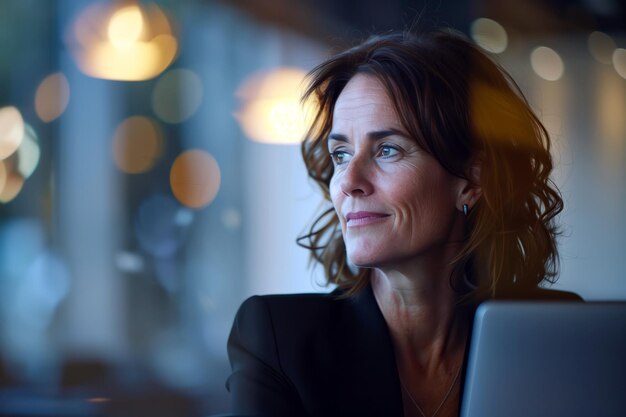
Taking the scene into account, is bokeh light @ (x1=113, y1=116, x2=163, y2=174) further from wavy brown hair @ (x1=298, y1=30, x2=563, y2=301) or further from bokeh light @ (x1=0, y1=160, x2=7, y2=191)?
wavy brown hair @ (x1=298, y1=30, x2=563, y2=301)

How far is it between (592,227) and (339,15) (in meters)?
1.27

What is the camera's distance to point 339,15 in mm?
2391

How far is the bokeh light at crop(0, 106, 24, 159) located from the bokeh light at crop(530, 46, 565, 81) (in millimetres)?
1770

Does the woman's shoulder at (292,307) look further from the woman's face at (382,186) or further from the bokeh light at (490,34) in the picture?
the bokeh light at (490,34)

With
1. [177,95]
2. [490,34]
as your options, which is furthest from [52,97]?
[490,34]

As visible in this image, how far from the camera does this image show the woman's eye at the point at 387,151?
1.23 m

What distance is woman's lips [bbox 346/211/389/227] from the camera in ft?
3.89

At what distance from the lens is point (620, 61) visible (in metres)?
Answer: 2.97

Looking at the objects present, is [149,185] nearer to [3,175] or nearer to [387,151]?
[3,175]

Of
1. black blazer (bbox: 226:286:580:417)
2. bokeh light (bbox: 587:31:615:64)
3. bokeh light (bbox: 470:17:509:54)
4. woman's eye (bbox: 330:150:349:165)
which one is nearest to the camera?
black blazer (bbox: 226:286:580:417)

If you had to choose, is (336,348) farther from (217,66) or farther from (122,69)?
(122,69)

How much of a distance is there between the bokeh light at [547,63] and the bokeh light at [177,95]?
1206 millimetres

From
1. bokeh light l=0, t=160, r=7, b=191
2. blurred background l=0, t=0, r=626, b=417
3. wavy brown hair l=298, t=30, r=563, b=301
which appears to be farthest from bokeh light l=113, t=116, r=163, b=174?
wavy brown hair l=298, t=30, r=563, b=301

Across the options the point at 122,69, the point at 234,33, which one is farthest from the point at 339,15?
the point at 122,69
